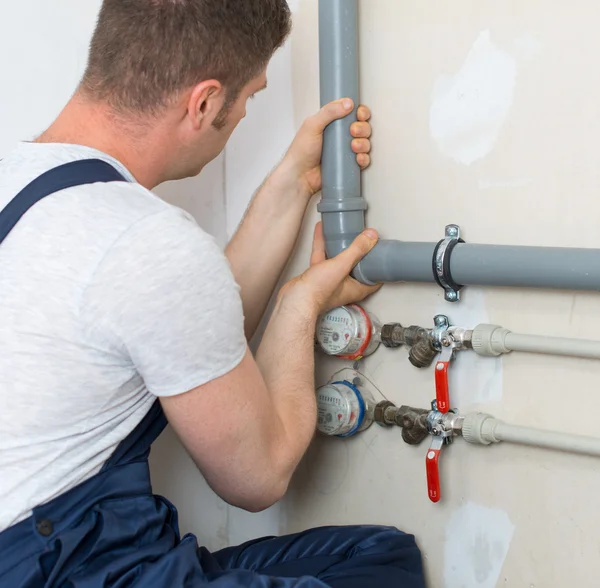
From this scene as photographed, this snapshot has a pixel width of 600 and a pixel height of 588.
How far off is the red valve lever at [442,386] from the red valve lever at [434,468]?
0.05 meters

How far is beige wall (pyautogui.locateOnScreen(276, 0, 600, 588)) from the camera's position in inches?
39.4

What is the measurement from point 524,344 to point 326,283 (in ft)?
0.94

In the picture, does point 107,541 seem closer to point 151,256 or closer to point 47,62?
point 151,256

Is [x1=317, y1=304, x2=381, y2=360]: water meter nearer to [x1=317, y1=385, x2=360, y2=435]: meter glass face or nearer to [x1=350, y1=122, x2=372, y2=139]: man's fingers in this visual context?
[x1=317, y1=385, x2=360, y2=435]: meter glass face

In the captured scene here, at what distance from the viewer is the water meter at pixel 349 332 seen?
117 cm

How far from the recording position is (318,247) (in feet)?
4.04

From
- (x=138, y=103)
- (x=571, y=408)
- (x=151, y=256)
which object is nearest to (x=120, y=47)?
(x=138, y=103)

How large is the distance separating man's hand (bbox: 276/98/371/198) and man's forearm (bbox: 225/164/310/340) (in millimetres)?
26

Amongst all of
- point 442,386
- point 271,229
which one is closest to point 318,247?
point 271,229

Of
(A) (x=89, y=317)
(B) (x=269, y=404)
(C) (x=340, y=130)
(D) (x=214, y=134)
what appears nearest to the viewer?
(A) (x=89, y=317)

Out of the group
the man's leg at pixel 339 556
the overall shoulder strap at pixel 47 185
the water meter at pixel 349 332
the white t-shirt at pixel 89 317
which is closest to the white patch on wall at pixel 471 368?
the water meter at pixel 349 332

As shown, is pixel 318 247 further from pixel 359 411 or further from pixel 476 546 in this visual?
pixel 476 546

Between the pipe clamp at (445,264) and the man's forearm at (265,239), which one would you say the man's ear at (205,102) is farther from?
the pipe clamp at (445,264)

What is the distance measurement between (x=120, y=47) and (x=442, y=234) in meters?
0.51
